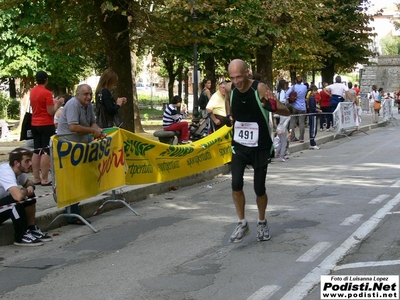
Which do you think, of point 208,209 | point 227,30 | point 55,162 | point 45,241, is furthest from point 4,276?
point 227,30

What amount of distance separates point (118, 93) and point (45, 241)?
7.26 meters

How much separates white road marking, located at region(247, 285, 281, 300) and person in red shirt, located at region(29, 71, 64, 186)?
258 inches

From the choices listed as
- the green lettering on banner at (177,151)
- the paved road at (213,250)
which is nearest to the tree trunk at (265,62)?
the green lettering on banner at (177,151)

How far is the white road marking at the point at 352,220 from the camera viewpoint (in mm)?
8781

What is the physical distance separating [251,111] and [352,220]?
2.16 meters

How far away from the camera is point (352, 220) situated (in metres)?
8.98

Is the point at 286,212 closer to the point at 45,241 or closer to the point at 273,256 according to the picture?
the point at 273,256

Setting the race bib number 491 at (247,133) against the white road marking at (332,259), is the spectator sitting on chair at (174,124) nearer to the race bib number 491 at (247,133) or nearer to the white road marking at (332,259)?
the white road marking at (332,259)

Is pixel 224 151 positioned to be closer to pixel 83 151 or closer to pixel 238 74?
pixel 83 151

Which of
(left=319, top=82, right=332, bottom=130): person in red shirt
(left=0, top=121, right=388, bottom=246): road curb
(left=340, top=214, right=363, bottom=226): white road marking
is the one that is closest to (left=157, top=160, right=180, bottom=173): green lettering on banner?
(left=0, top=121, right=388, bottom=246): road curb

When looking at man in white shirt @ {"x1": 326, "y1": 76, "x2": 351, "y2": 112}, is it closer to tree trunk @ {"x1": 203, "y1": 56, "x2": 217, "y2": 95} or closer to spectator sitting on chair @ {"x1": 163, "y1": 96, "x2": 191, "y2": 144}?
tree trunk @ {"x1": 203, "y1": 56, "x2": 217, "y2": 95}

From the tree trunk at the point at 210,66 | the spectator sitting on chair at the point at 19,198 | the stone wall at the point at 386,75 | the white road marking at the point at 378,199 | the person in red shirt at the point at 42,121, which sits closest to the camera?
the spectator sitting on chair at the point at 19,198

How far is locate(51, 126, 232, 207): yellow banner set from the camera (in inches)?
364

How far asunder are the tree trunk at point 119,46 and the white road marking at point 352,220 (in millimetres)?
7474
